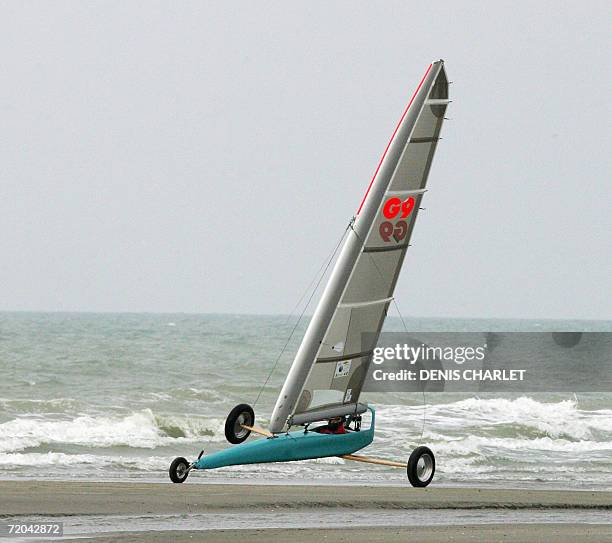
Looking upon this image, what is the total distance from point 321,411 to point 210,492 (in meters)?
1.49

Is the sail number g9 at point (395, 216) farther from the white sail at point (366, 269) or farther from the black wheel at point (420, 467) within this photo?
the black wheel at point (420, 467)

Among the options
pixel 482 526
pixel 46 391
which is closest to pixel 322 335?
pixel 482 526

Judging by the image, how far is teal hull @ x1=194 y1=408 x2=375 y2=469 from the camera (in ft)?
36.0

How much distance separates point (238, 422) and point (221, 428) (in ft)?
31.7

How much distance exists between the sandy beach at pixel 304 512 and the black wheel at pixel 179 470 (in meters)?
0.20

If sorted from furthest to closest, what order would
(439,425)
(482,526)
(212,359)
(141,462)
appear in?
(212,359) < (439,425) < (141,462) < (482,526)

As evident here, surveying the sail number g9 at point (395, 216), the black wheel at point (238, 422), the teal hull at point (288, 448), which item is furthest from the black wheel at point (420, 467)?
the sail number g9 at point (395, 216)

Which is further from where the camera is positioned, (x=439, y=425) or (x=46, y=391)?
(x=46, y=391)

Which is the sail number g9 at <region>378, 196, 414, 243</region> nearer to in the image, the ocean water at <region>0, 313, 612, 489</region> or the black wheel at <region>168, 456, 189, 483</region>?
the black wheel at <region>168, 456, 189, 483</region>

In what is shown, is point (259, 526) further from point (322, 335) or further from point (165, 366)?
point (165, 366)

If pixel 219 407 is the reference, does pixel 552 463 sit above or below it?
below

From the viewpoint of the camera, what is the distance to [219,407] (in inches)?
1037

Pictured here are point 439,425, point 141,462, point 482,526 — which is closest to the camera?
point 482,526

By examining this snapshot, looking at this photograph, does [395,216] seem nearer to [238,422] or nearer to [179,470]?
[238,422]
